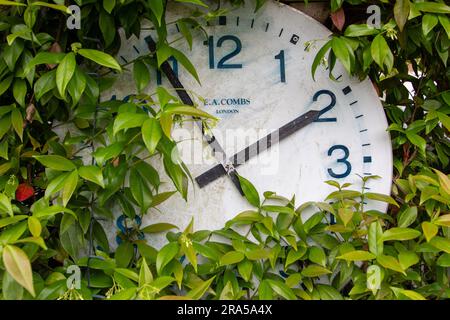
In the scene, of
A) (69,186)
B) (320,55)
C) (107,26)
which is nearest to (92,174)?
(69,186)

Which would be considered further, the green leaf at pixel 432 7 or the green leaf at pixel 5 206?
the green leaf at pixel 432 7

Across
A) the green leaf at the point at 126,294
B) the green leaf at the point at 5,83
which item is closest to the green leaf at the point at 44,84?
the green leaf at the point at 5,83

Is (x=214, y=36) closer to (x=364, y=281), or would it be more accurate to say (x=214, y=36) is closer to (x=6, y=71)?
(x=6, y=71)

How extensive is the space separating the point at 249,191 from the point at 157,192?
0.76 ft

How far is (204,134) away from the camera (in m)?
1.30

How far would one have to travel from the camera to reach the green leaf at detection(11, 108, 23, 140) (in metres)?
1.16

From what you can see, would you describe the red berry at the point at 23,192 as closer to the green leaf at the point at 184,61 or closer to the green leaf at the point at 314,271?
the green leaf at the point at 184,61

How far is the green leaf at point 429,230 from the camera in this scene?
1.06 meters

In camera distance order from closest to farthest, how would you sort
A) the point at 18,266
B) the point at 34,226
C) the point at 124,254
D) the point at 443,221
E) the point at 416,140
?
the point at 18,266, the point at 34,226, the point at 443,221, the point at 124,254, the point at 416,140

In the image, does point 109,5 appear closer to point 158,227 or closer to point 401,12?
point 158,227

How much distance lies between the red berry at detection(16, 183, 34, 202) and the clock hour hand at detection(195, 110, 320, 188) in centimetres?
41

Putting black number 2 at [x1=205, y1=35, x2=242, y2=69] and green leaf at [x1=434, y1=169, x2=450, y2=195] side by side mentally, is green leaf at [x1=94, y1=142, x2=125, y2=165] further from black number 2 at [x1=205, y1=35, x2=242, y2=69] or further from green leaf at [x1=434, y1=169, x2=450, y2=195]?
green leaf at [x1=434, y1=169, x2=450, y2=195]

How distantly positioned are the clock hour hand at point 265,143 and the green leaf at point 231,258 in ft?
0.76
